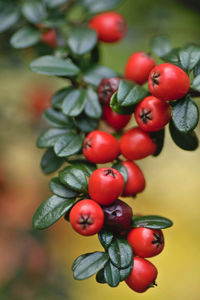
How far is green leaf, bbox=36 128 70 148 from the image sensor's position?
94 centimetres

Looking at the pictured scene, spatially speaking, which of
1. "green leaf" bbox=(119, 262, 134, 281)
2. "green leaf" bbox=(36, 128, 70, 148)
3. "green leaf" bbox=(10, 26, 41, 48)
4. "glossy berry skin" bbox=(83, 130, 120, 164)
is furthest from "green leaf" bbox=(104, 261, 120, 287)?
"green leaf" bbox=(10, 26, 41, 48)

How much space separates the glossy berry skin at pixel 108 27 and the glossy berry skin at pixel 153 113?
471 millimetres

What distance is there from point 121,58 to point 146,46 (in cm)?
25

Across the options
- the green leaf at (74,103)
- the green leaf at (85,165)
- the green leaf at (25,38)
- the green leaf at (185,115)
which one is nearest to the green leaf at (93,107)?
the green leaf at (74,103)

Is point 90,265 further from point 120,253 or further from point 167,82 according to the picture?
point 167,82

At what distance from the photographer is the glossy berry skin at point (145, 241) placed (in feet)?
2.50

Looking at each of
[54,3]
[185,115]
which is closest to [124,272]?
[185,115]

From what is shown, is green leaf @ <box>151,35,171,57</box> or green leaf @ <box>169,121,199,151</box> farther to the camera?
green leaf @ <box>151,35,171,57</box>

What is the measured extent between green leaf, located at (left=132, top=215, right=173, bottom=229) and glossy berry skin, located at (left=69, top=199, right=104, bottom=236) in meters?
0.11

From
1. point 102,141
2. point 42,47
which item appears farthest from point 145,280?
point 42,47

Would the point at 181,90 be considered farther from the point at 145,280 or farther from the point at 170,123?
the point at 145,280

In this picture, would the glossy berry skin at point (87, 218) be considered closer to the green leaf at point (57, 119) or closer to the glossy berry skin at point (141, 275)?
the glossy berry skin at point (141, 275)

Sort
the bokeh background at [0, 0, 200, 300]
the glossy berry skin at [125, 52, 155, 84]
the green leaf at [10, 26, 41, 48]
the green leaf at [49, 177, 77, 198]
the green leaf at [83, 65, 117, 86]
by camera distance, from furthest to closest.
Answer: the bokeh background at [0, 0, 200, 300]
the green leaf at [10, 26, 41, 48]
the green leaf at [83, 65, 117, 86]
the glossy berry skin at [125, 52, 155, 84]
the green leaf at [49, 177, 77, 198]

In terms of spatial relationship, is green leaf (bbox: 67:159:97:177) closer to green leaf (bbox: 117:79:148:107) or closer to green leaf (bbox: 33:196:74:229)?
green leaf (bbox: 33:196:74:229)
